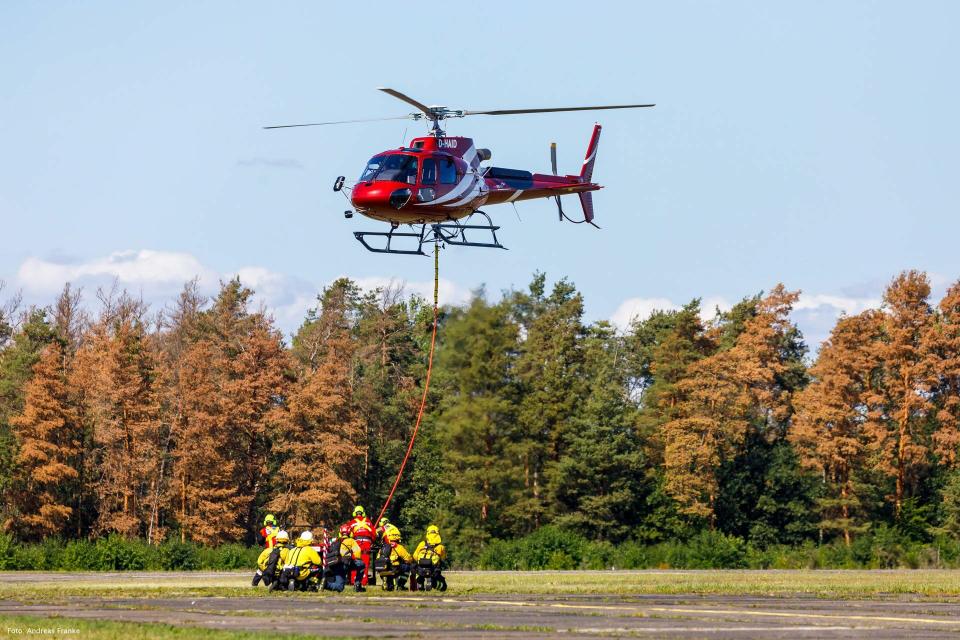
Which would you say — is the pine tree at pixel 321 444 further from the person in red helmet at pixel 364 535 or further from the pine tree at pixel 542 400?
the person in red helmet at pixel 364 535

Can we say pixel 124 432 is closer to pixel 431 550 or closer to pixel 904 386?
pixel 904 386

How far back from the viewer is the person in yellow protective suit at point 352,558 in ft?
96.3

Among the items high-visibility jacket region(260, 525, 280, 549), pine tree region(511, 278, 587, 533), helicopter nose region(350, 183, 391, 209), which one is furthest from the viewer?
pine tree region(511, 278, 587, 533)

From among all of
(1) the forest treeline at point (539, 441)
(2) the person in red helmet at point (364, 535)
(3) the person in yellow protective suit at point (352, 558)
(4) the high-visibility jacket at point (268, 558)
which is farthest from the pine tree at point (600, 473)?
(3) the person in yellow protective suit at point (352, 558)

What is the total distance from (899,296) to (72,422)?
45.4m

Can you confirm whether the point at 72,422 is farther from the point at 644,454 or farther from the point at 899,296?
the point at 899,296

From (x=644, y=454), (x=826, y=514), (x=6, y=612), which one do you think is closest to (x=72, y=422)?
(x=644, y=454)

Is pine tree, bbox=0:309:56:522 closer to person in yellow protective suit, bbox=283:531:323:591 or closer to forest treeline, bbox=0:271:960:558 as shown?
forest treeline, bbox=0:271:960:558

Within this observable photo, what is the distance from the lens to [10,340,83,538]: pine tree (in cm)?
7312

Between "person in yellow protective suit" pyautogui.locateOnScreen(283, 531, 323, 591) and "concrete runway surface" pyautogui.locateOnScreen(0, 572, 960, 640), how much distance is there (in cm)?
98

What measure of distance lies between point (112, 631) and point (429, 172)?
56.5 ft

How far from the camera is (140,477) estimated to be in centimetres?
8075

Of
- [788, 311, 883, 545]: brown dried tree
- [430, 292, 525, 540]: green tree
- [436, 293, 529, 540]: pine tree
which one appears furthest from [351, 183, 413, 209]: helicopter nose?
[788, 311, 883, 545]: brown dried tree

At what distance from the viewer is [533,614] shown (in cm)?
2358
